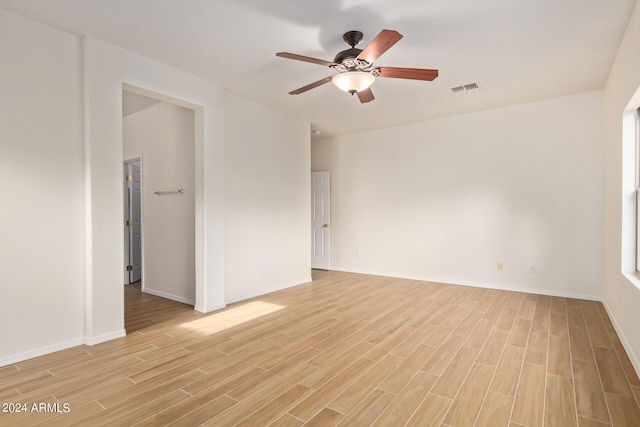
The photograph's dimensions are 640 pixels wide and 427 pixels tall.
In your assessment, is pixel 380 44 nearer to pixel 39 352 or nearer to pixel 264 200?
pixel 264 200

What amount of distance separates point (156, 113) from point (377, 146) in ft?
12.7

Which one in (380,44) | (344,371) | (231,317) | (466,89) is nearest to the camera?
(380,44)

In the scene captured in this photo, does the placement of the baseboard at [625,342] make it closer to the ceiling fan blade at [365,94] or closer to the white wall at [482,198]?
the white wall at [482,198]

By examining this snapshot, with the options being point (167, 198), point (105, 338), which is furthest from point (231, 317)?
point (167, 198)

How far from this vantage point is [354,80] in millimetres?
2900

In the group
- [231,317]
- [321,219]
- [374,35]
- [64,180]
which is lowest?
[231,317]

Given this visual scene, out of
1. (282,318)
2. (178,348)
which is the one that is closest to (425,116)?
(282,318)

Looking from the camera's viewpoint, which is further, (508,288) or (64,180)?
(508,288)

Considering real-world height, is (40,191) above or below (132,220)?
above

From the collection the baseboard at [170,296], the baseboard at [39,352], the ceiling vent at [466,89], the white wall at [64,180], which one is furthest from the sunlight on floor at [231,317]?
the ceiling vent at [466,89]

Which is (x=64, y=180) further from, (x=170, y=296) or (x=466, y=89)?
(x=466, y=89)

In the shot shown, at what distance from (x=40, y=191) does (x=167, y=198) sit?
192 centimetres

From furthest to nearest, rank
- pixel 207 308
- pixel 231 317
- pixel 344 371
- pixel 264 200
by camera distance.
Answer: pixel 264 200, pixel 207 308, pixel 231 317, pixel 344 371

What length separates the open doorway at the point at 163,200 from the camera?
4.48 metres
